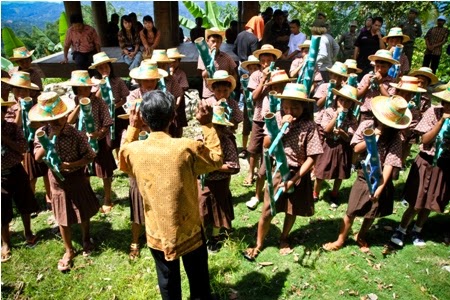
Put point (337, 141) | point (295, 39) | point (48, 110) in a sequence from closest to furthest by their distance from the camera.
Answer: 1. point (48, 110)
2. point (337, 141)
3. point (295, 39)

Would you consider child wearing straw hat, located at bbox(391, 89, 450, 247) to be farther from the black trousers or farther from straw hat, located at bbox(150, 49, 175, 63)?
straw hat, located at bbox(150, 49, 175, 63)

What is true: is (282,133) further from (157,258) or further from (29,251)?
(29,251)

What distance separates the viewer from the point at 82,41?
8.42 meters

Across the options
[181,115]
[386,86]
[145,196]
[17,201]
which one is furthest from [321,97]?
[17,201]

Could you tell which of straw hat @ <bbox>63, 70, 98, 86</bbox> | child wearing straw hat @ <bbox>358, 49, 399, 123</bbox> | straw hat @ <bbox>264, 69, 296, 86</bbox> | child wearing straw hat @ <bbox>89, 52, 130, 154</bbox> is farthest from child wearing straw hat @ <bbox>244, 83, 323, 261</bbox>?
child wearing straw hat @ <bbox>89, 52, 130, 154</bbox>

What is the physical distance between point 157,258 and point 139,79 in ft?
8.76

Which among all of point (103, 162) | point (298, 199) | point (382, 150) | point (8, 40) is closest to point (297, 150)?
point (298, 199)

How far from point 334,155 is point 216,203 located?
2099 millimetres

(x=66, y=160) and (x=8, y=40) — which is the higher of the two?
(x=8, y=40)

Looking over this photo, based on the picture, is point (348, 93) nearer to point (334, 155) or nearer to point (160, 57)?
point (334, 155)

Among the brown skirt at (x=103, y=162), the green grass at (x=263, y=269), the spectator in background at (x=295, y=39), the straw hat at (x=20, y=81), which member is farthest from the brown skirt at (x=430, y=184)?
the straw hat at (x=20, y=81)

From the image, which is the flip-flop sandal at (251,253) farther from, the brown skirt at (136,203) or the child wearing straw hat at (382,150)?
the brown skirt at (136,203)

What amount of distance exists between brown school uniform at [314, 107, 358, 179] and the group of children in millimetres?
15

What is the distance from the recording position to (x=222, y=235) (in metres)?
4.65
